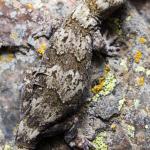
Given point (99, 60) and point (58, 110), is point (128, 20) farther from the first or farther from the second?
point (58, 110)

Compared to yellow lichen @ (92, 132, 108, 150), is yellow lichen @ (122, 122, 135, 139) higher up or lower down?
higher up

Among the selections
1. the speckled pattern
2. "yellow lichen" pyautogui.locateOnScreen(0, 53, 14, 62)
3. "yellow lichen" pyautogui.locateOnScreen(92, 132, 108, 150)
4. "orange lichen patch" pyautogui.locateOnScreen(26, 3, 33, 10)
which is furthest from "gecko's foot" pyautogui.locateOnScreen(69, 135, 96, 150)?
"orange lichen patch" pyautogui.locateOnScreen(26, 3, 33, 10)

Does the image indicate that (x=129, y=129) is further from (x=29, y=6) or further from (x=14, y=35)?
(x=29, y=6)

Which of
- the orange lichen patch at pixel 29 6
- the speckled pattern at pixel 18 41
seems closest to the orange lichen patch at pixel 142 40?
the speckled pattern at pixel 18 41

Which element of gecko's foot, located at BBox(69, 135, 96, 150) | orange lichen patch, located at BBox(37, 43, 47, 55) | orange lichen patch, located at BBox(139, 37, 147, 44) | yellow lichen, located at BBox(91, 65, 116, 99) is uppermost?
orange lichen patch, located at BBox(139, 37, 147, 44)

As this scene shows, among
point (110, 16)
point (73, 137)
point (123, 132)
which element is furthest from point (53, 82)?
point (110, 16)

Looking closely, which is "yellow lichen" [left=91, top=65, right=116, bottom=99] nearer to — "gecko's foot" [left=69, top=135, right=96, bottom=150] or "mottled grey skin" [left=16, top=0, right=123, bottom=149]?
"mottled grey skin" [left=16, top=0, right=123, bottom=149]

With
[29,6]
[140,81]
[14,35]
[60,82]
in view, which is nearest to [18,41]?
[14,35]

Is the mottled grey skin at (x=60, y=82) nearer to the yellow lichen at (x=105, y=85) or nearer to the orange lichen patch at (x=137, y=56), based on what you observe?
the yellow lichen at (x=105, y=85)
